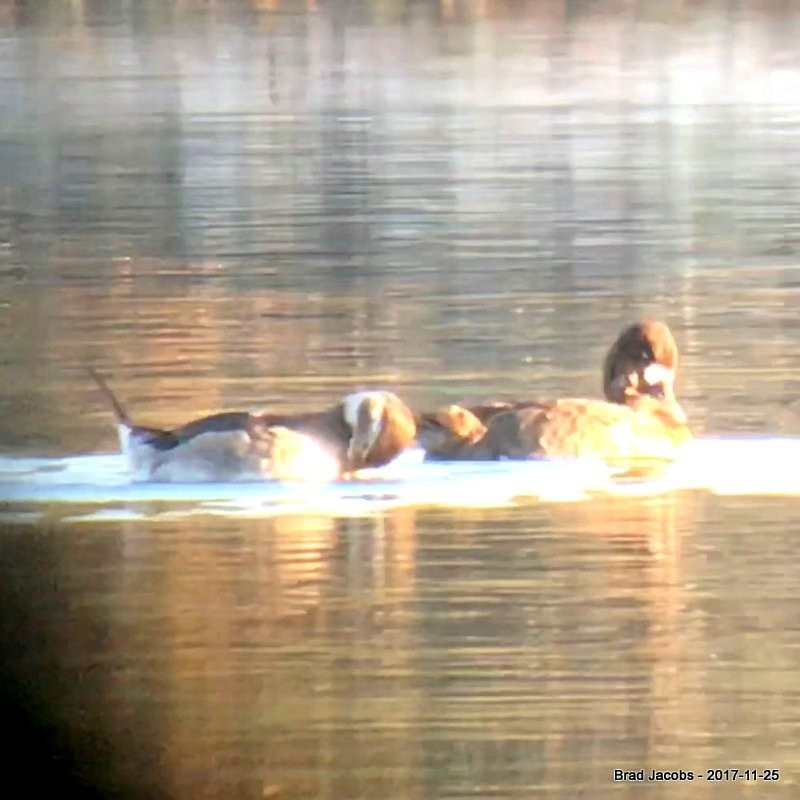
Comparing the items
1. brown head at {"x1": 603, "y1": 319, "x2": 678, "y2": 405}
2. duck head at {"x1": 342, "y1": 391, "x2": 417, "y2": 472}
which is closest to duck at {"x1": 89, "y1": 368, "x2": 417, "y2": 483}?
duck head at {"x1": 342, "y1": 391, "x2": 417, "y2": 472}

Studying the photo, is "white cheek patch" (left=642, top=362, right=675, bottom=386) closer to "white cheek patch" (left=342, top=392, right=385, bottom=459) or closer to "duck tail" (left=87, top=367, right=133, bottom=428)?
"white cheek patch" (left=342, top=392, right=385, bottom=459)

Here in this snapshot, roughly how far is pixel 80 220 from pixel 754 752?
85 centimetres

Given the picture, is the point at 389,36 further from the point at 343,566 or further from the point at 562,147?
the point at 343,566

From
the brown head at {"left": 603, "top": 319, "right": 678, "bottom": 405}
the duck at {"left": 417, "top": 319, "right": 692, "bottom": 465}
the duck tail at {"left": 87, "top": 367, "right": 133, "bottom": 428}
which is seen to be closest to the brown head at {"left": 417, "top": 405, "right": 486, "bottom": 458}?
the duck at {"left": 417, "top": 319, "right": 692, "bottom": 465}

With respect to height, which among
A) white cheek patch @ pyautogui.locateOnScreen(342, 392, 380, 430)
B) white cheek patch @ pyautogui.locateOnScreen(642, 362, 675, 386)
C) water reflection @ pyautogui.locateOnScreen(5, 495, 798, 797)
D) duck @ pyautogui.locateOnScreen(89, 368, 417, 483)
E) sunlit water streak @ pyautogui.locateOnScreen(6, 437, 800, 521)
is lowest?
water reflection @ pyautogui.locateOnScreen(5, 495, 798, 797)

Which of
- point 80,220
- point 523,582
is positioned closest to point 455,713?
point 523,582

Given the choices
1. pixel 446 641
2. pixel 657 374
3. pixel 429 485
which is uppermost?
pixel 657 374

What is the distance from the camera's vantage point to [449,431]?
1.14m

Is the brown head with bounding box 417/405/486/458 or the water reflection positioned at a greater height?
the brown head with bounding box 417/405/486/458

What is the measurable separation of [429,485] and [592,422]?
0.17 meters

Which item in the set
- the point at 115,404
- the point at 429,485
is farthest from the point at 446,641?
the point at 115,404

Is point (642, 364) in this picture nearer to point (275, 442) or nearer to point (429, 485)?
point (429, 485)

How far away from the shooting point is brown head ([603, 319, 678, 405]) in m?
1.14

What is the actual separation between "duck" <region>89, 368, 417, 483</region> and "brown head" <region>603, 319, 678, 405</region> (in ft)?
0.65
